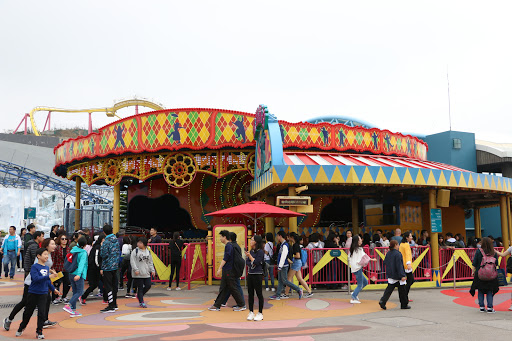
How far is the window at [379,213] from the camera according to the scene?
2002cm

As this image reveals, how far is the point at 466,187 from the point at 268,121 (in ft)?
21.6

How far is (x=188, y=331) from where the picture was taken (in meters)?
8.30

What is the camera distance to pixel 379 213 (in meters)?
20.4

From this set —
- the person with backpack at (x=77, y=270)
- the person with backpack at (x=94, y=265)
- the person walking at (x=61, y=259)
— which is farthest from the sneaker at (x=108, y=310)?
the person walking at (x=61, y=259)

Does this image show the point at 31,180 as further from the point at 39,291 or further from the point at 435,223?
the point at 39,291

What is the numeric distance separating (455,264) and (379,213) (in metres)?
5.87

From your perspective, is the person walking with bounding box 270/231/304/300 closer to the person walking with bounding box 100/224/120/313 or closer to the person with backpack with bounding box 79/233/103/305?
the person walking with bounding box 100/224/120/313

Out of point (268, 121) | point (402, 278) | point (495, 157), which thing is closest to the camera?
point (402, 278)

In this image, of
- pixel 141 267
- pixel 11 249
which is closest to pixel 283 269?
pixel 141 267

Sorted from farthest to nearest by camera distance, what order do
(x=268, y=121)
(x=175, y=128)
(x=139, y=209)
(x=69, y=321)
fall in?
(x=139, y=209)
(x=175, y=128)
(x=268, y=121)
(x=69, y=321)

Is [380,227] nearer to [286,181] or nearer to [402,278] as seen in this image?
[286,181]

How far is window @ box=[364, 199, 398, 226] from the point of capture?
20.0 meters

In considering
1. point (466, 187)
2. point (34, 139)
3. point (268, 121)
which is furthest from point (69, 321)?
point (34, 139)

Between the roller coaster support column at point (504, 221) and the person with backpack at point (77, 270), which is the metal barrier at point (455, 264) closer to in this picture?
the roller coaster support column at point (504, 221)
